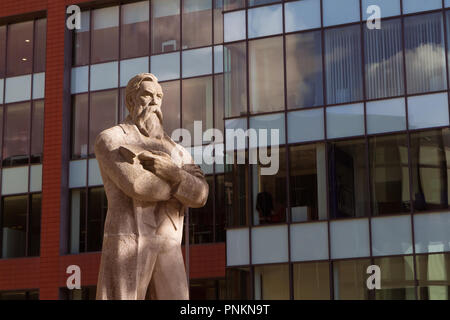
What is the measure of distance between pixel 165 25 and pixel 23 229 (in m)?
10.2

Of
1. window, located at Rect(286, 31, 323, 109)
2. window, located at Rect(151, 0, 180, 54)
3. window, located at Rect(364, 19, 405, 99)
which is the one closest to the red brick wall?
window, located at Rect(151, 0, 180, 54)

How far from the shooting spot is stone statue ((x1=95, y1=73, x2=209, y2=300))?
783cm

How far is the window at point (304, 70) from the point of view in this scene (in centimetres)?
2869

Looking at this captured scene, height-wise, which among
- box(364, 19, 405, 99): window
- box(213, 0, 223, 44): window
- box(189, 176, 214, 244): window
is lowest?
box(189, 176, 214, 244): window

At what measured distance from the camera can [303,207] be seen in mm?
28156

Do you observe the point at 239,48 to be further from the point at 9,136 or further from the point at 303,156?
the point at 9,136

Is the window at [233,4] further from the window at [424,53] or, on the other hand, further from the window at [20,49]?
the window at [20,49]

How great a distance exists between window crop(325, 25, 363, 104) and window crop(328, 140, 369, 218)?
5.18 feet

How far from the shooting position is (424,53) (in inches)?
1094

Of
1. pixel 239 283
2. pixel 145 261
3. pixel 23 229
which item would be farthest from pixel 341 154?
pixel 145 261

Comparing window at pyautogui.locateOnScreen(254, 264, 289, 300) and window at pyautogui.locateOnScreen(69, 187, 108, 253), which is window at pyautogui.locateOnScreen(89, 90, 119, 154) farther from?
window at pyautogui.locateOnScreen(254, 264, 289, 300)

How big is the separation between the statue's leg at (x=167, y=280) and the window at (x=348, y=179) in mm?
19784
